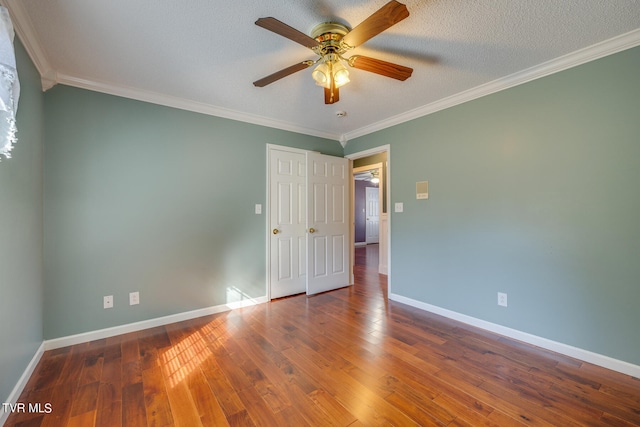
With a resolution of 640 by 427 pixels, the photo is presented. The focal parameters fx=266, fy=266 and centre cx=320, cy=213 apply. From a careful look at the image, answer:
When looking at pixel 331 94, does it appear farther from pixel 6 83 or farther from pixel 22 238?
pixel 22 238

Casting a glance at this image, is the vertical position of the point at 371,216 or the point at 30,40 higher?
the point at 30,40

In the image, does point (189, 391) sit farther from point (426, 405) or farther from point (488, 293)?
point (488, 293)

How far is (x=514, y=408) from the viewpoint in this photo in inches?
62.9

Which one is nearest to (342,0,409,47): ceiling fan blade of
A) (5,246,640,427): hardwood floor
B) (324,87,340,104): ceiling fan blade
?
(324,87,340,104): ceiling fan blade

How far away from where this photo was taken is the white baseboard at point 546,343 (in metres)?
1.94

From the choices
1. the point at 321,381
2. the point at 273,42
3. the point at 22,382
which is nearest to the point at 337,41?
the point at 273,42

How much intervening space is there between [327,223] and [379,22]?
282 centimetres

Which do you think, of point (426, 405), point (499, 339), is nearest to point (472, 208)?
point (499, 339)

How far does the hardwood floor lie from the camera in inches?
60.6

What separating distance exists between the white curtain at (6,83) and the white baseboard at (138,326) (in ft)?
6.49

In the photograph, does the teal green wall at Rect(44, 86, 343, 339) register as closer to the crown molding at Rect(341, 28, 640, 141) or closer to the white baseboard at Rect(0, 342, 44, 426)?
the white baseboard at Rect(0, 342, 44, 426)

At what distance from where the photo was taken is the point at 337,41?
1.78 m

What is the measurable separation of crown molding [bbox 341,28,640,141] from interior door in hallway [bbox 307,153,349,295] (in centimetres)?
113

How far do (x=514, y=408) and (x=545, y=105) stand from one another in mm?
2354
